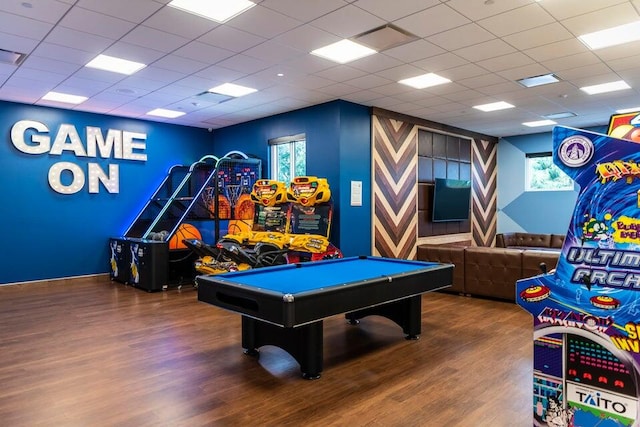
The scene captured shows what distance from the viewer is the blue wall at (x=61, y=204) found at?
757 centimetres

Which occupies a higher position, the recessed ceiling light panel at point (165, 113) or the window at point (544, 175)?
the recessed ceiling light panel at point (165, 113)

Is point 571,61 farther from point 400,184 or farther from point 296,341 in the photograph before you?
point 296,341

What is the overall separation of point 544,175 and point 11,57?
1100 cm

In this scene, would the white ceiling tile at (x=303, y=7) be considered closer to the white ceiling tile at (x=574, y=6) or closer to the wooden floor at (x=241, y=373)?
the white ceiling tile at (x=574, y=6)

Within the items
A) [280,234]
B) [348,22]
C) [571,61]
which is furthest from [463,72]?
[280,234]

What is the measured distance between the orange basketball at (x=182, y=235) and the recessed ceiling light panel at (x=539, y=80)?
6298 millimetres

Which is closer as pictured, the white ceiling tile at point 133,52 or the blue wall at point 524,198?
the white ceiling tile at point 133,52

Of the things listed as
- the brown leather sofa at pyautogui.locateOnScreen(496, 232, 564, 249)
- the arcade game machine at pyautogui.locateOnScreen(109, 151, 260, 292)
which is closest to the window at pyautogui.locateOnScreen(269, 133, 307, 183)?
the arcade game machine at pyautogui.locateOnScreen(109, 151, 260, 292)

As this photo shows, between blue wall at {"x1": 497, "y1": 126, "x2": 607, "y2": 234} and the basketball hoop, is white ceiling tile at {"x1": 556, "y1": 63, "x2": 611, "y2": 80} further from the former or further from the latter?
the basketball hoop

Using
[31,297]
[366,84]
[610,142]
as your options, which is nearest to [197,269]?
[31,297]

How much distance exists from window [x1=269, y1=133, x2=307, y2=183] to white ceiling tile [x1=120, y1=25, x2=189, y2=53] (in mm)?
3529

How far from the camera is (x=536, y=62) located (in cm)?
545

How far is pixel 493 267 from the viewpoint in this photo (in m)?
6.54

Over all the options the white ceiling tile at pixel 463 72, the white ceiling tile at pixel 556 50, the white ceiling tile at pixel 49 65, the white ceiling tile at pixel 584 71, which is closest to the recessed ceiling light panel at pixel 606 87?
the white ceiling tile at pixel 584 71
